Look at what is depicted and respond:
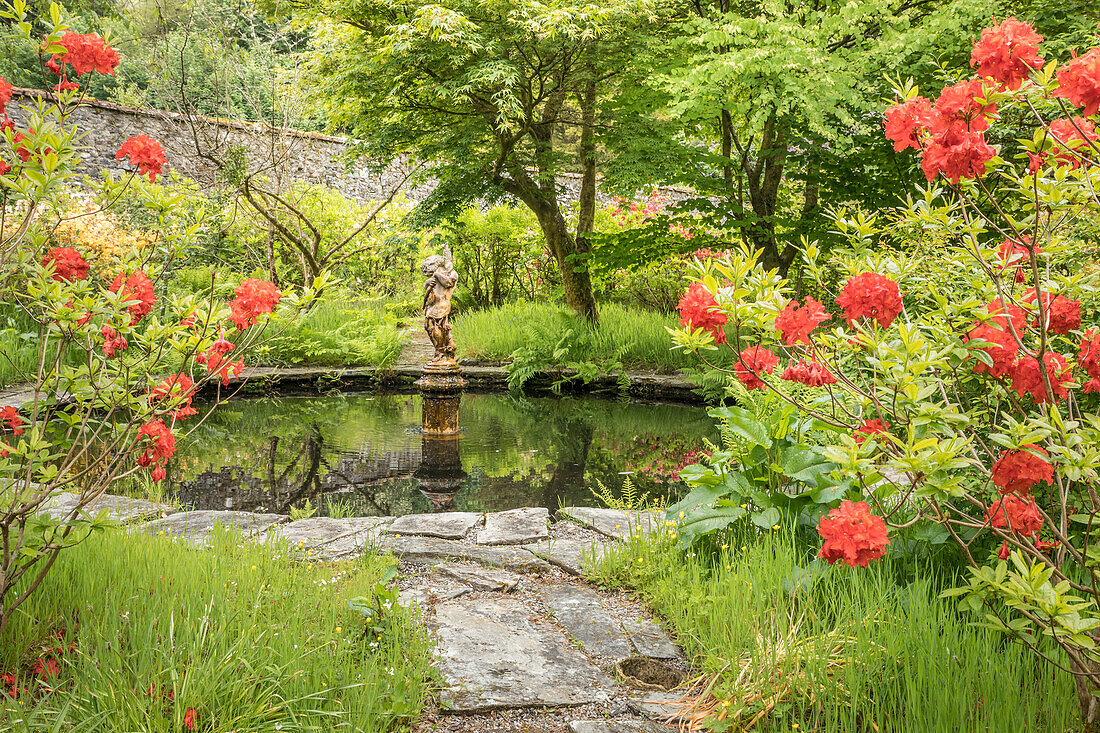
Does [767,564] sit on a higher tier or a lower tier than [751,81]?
lower

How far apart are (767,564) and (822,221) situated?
20.3 ft

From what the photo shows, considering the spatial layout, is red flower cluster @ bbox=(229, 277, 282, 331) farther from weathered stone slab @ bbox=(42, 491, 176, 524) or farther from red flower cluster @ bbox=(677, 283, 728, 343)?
weathered stone slab @ bbox=(42, 491, 176, 524)

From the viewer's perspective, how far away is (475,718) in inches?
74.2

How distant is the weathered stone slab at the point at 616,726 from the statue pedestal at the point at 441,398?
13.6ft

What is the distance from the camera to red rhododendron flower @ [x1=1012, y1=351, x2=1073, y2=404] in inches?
61.2

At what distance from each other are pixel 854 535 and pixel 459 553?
1.97 metres

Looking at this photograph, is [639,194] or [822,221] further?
[639,194]

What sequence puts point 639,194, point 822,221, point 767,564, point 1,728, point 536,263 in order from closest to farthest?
1. point 1,728
2. point 767,564
3. point 822,221
4. point 536,263
5. point 639,194

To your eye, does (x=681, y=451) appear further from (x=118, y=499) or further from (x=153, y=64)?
(x=153, y=64)

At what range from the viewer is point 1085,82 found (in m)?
1.37

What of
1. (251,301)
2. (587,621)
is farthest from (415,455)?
(251,301)

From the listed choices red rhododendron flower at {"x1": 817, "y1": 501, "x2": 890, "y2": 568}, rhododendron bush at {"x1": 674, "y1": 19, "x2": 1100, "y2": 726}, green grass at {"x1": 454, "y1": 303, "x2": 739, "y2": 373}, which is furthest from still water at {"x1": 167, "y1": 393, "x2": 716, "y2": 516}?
red rhododendron flower at {"x1": 817, "y1": 501, "x2": 890, "y2": 568}

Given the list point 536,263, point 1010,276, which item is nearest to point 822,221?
point 536,263

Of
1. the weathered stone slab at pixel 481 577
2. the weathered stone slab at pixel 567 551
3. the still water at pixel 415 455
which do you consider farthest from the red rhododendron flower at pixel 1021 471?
the still water at pixel 415 455
